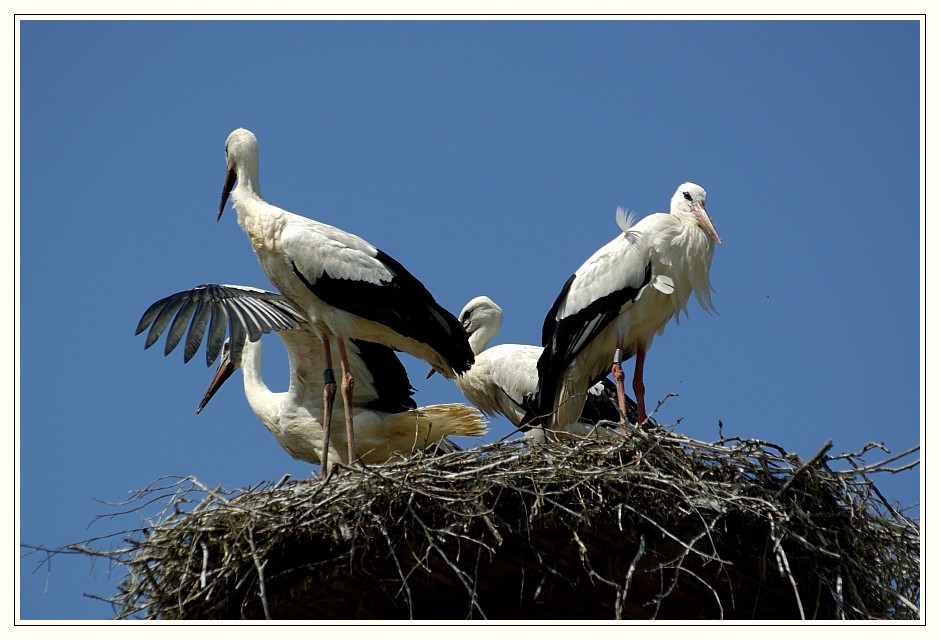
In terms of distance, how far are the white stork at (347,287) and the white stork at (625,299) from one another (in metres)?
0.52

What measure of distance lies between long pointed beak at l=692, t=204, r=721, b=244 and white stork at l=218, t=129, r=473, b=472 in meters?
1.39

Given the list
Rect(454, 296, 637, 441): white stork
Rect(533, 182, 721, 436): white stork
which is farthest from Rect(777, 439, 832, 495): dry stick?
Rect(454, 296, 637, 441): white stork

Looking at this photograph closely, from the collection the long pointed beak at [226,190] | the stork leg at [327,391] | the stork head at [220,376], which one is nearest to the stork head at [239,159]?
the long pointed beak at [226,190]

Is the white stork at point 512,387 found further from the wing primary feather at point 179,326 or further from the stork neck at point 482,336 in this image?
the wing primary feather at point 179,326

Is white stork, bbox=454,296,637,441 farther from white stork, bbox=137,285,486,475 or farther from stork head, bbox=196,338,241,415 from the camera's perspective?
stork head, bbox=196,338,241,415

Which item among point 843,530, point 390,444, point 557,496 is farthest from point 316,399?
point 843,530

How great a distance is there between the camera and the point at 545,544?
19.1ft

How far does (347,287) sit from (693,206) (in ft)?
6.22

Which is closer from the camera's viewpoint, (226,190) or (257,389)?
(226,190)

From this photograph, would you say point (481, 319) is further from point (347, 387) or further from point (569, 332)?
point (569, 332)

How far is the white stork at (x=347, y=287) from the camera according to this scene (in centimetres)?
738

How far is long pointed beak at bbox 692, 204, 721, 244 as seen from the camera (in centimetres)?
745

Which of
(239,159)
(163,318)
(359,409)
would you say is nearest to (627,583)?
(163,318)

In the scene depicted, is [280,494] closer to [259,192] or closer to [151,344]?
[151,344]
